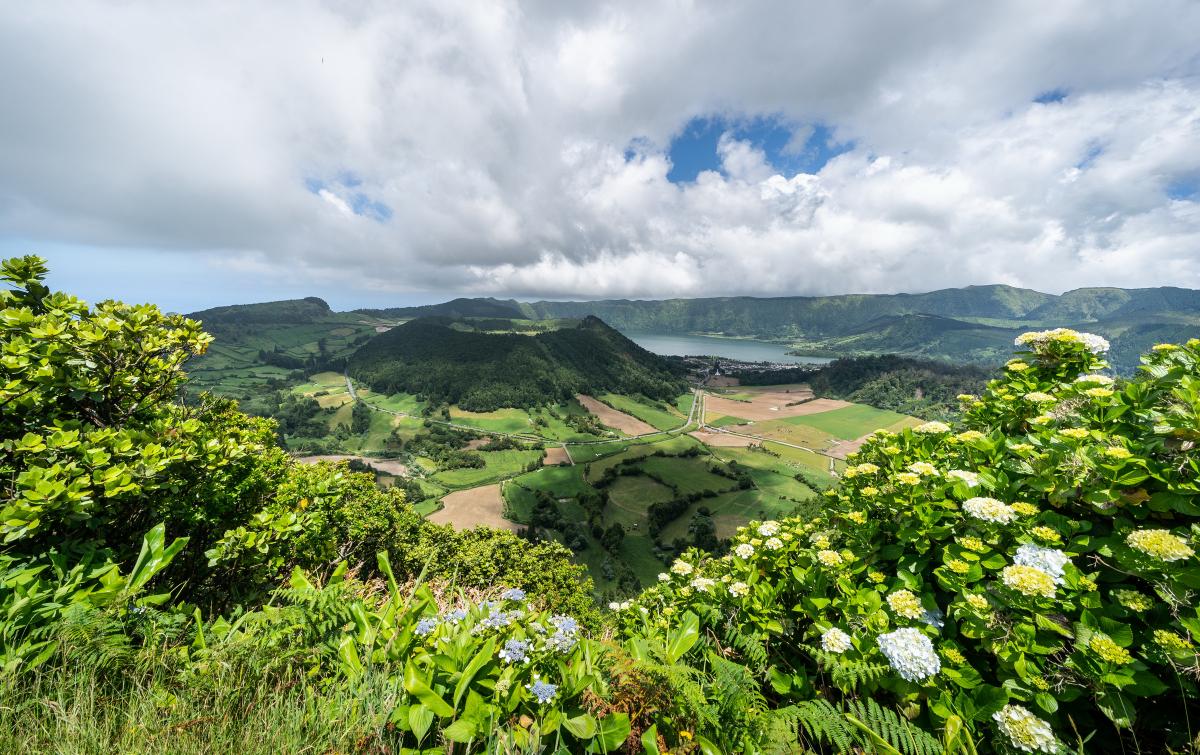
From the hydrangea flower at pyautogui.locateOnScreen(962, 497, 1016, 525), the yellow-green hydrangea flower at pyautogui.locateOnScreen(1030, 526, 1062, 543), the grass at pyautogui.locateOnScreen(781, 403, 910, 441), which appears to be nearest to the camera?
the yellow-green hydrangea flower at pyautogui.locateOnScreen(1030, 526, 1062, 543)

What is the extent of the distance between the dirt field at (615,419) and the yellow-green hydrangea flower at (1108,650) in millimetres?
146557

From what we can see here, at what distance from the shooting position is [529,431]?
491ft

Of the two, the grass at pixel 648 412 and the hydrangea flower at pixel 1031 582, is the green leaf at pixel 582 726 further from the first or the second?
the grass at pixel 648 412

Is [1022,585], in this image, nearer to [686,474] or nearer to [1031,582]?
[1031,582]

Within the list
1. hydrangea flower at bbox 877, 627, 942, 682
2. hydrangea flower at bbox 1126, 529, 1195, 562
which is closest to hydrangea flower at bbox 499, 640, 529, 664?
hydrangea flower at bbox 877, 627, 942, 682

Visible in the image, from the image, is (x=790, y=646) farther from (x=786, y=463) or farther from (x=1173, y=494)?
(x=786, y=463)

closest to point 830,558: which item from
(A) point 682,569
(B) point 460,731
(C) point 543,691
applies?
(A) point 682,569

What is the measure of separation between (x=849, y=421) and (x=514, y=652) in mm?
171314

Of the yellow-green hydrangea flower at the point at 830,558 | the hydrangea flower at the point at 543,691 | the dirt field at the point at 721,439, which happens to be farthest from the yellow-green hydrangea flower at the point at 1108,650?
the dirt field at the point at 721,439

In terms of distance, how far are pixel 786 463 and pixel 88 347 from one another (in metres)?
125

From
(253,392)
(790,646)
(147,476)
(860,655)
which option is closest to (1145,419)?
(860,655)

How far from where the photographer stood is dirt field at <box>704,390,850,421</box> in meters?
158

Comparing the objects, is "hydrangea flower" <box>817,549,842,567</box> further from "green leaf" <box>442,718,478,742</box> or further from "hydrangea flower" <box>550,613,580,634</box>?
"green leaf" <box>442,718,478,742</box>

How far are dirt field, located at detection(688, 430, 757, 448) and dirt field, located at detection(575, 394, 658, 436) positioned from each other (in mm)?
A: 18491
